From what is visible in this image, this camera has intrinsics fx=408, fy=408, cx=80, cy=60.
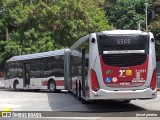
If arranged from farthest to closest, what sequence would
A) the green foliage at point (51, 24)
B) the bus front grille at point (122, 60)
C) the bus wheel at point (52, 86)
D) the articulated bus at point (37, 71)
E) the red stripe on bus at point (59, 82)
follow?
Result: the green foliage at point (51, 24) < the bus wheel at point (52, 86) < the articulated bus at point (37, 71) < the red stripe on bus at point (59, 82) < the bus front grille at point (122, 60)

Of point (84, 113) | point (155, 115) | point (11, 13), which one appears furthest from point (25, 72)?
point (155, 115)

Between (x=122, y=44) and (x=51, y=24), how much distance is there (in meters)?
25.6

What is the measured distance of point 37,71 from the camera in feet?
96.5

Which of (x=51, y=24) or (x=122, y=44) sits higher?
(x=51, y=24)

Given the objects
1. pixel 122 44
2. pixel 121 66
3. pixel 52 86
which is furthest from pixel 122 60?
pixel 52 86

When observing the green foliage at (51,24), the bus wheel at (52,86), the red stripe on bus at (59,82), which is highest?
the green foliage at (51,24)

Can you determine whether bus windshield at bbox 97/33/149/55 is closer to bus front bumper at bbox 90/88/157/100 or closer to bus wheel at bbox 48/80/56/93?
bus front bumper at bbox 90/88/157/100

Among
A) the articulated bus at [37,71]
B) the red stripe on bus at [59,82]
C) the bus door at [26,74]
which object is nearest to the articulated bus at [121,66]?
the red stripe on bus at [59,82]

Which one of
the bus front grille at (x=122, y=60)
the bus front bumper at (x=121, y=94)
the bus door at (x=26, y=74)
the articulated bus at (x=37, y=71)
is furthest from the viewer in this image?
the bus door at (x=26, y=74)

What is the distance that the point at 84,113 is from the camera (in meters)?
15.2

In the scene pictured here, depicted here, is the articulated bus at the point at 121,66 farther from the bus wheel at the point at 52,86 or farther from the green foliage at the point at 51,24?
the green foliage at the point at 51,24

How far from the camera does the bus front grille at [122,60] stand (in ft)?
50.0

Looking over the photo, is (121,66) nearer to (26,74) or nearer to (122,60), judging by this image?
(122,60)

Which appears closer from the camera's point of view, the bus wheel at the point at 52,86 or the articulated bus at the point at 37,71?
the articulated bus at the point at 37,71
